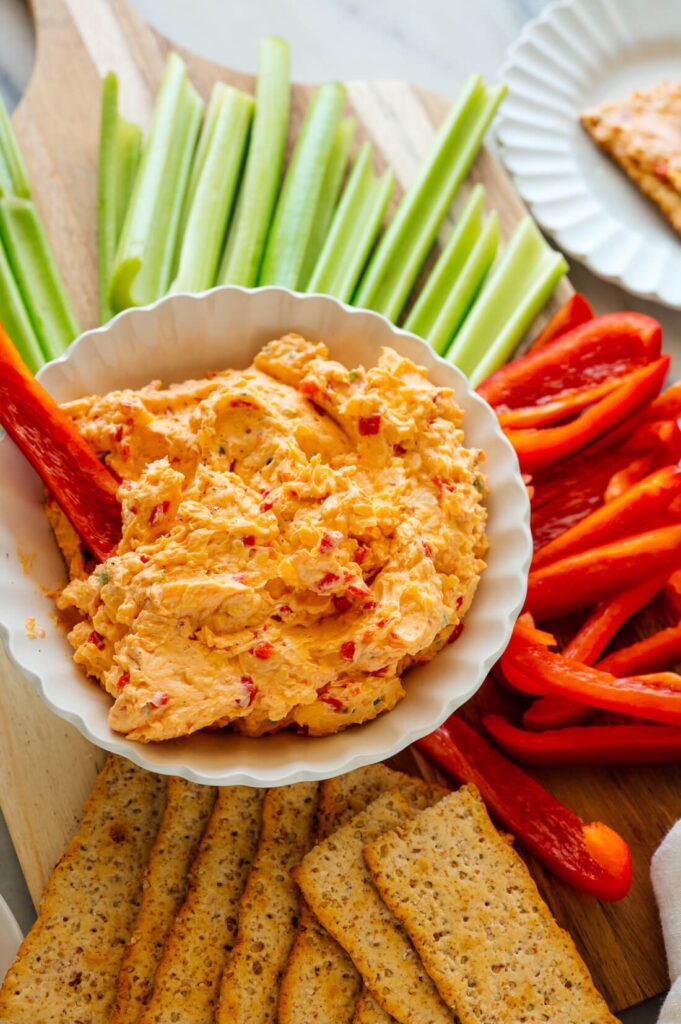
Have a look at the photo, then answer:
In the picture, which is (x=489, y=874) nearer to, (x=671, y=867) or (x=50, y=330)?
(x=671, y=867)

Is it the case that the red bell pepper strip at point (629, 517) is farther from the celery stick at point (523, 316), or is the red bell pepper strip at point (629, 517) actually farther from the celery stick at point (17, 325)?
the celery stick at point (17, 325)

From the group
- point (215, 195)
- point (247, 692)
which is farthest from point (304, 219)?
point (247, 692)

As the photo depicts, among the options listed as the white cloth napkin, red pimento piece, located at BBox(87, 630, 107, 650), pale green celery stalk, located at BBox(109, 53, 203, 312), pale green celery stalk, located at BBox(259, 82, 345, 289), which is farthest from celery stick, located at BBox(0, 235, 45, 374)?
the white cloth napkin

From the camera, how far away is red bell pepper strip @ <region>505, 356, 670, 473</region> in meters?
3.71

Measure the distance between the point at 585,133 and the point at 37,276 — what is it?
2539mm

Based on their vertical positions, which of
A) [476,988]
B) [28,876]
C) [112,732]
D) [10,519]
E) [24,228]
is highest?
[24,228]

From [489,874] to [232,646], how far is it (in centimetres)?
119

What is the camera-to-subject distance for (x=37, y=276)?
12.9 feet

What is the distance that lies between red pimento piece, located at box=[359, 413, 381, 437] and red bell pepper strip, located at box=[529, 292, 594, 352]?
138 centimetres

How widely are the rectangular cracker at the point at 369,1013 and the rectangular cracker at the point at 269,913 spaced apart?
26 centimetres

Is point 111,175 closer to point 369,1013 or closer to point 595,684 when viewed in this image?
point 595,684

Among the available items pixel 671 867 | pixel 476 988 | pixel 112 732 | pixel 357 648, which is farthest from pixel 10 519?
pixel 671 867

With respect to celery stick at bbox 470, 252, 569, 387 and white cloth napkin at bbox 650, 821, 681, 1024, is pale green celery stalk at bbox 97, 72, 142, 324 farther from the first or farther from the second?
white cloth napkin at bbox 650, 821, 681, 1024

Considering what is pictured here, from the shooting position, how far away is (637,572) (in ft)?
11.7
